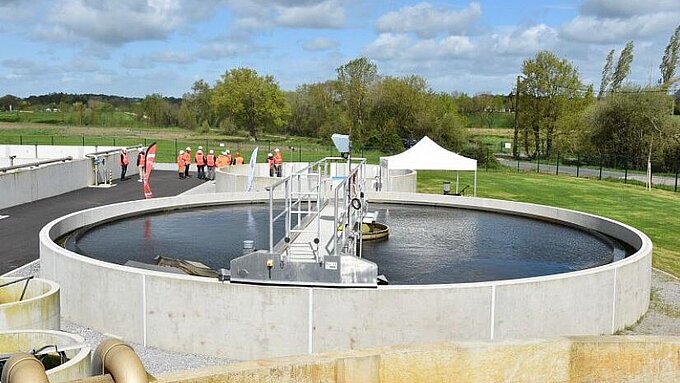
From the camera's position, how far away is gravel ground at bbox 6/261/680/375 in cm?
1001

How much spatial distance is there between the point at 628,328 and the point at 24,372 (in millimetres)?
10015

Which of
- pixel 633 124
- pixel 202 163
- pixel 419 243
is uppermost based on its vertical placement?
pixel 633 124

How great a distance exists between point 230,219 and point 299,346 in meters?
9.94

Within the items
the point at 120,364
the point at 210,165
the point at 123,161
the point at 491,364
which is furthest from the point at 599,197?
the point at 120,364

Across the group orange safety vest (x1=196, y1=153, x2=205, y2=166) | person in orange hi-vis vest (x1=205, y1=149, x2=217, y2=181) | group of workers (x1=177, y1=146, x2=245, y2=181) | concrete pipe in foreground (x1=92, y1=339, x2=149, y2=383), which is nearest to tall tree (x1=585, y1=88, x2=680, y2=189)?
group of workers (x1=177, y1=146, x2=245, y2=181)

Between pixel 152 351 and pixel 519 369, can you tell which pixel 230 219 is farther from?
pixel 519 369

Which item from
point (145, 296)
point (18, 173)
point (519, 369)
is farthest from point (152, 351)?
point (18, 173)

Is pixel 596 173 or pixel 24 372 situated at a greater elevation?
pixel 24 372

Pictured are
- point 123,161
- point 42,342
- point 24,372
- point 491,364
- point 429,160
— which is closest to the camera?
→ point 24,372

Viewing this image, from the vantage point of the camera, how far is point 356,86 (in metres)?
70.0

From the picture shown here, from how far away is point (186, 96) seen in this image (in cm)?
10950

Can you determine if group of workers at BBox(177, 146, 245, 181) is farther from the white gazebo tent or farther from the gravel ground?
the gravel ground

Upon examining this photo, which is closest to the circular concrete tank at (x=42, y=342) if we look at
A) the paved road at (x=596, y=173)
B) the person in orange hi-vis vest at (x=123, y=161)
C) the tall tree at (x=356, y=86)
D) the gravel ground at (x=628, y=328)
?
the gravel ground at (x=628, y=328)

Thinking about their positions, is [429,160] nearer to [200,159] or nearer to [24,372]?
[200,159]
